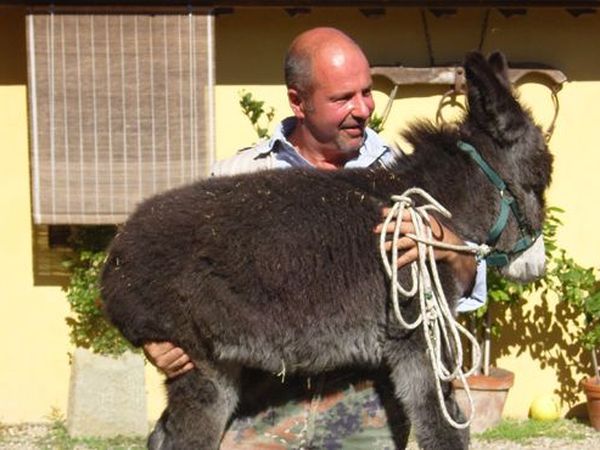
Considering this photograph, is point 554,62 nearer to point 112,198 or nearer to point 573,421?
point 573,421

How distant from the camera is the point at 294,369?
12.0 feet

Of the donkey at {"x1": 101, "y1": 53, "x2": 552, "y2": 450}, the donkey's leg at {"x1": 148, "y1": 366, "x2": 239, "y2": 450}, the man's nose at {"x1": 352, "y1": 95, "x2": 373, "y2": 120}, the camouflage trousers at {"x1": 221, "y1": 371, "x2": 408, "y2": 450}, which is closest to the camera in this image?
the donkey at {"x1": 101, "y1": 53, "x2": 552, "y2": 450}

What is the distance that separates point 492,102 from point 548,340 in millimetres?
5354

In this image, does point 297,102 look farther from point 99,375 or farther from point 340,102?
point 99,375

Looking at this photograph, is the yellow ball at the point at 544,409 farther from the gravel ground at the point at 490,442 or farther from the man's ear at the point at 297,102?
the man's ear at the point at 297,102

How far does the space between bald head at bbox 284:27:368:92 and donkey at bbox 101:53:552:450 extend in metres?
0.55

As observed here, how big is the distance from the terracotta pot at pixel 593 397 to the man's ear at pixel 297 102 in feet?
15.6

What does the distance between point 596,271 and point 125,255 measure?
5720 mm

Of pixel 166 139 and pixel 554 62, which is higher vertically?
pixel 554 62

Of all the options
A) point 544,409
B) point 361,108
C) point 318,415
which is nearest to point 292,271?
point 318,415

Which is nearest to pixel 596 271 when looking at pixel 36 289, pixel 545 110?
pixel 545 110

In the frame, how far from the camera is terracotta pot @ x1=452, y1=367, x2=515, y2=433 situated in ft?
27.3

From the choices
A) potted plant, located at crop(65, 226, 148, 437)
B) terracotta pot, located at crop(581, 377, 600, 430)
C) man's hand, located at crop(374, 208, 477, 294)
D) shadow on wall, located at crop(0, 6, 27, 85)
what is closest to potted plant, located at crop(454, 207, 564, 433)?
terracotta pot, located at crop(581, 377, 600, 430)

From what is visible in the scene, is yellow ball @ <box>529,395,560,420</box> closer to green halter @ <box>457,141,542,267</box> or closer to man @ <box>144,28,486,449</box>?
man @ <box>144,28,486,449</box>
